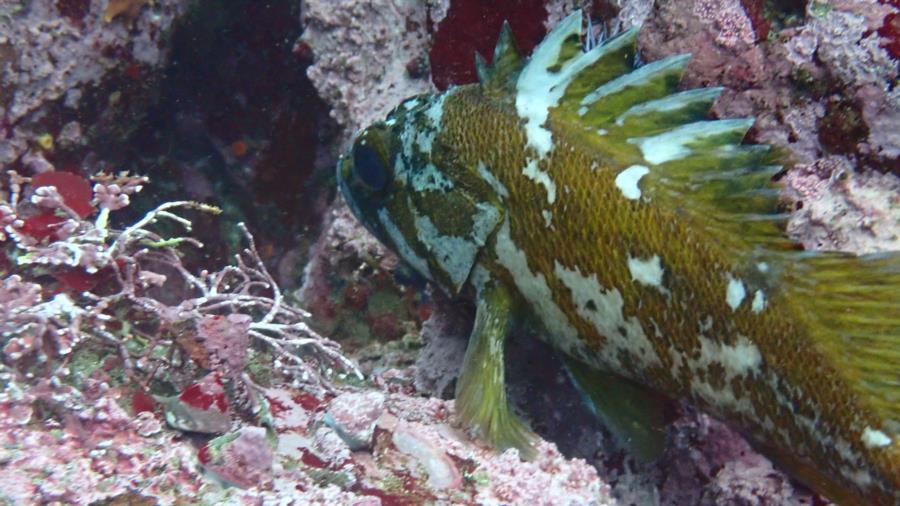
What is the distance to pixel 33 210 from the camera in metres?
2.72

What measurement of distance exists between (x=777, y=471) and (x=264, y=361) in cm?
209

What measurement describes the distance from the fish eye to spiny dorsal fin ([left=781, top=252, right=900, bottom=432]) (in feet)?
5.73

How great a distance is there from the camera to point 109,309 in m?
2.61

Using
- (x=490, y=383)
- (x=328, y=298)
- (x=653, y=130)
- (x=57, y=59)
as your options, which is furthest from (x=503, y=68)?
(x=57, y=59)

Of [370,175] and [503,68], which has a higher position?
[503,68]

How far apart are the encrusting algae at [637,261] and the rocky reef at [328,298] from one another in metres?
0.31

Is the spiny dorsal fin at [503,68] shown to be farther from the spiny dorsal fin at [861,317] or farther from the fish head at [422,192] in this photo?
the spiny dorsal fin at [861,317]

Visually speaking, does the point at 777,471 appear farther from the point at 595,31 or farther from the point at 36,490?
the point at 36,490

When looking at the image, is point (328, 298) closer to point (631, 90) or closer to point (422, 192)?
point (422, 192)

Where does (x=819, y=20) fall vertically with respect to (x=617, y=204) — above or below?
above

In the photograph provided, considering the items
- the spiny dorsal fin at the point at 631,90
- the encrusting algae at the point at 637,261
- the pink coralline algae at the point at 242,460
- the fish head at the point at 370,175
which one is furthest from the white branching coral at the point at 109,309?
the spiny dorsal fin at the point at 631,90

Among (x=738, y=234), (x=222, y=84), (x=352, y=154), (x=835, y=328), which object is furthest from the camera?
(x=222, y=84)

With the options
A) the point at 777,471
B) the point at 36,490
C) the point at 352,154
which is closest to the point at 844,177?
the point at 777,471

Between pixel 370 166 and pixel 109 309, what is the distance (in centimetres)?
123
